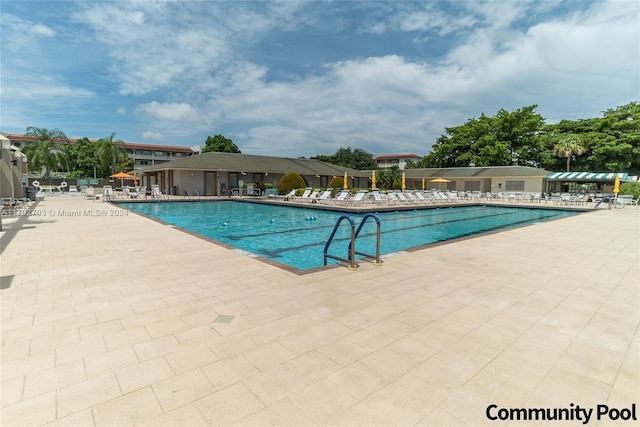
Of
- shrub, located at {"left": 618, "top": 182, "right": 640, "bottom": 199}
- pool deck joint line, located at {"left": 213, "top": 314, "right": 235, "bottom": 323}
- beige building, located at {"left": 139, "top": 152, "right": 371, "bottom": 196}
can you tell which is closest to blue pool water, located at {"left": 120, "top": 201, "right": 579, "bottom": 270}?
pool deck joint line, located at {"left": 213, "top": 314, "right": 235, "bottom": 323}

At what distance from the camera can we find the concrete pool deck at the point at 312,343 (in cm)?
199

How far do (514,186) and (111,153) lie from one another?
49203 millimetres

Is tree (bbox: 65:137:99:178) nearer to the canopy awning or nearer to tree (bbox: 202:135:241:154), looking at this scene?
tree (bbox: 202:135:241:154)

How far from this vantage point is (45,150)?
1495 inches

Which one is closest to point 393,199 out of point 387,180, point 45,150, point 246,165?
point 387,180

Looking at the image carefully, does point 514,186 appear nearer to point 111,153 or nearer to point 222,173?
point 222,173

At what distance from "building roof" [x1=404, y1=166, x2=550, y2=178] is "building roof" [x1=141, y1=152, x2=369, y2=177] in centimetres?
791

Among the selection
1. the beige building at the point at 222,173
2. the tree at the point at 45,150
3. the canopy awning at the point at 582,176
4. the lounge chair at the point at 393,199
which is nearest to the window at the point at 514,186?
the canopy awning at the point at 582,176

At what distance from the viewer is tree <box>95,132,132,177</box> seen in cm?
4088

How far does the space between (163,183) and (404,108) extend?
24.1 m

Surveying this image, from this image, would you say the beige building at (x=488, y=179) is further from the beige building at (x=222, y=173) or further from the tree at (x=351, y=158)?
the tree at (x=351, y=158)

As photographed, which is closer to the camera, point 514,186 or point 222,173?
point 222,173

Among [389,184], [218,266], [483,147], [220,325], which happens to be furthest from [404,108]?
[220,325]

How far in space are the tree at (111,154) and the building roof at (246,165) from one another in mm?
13513
